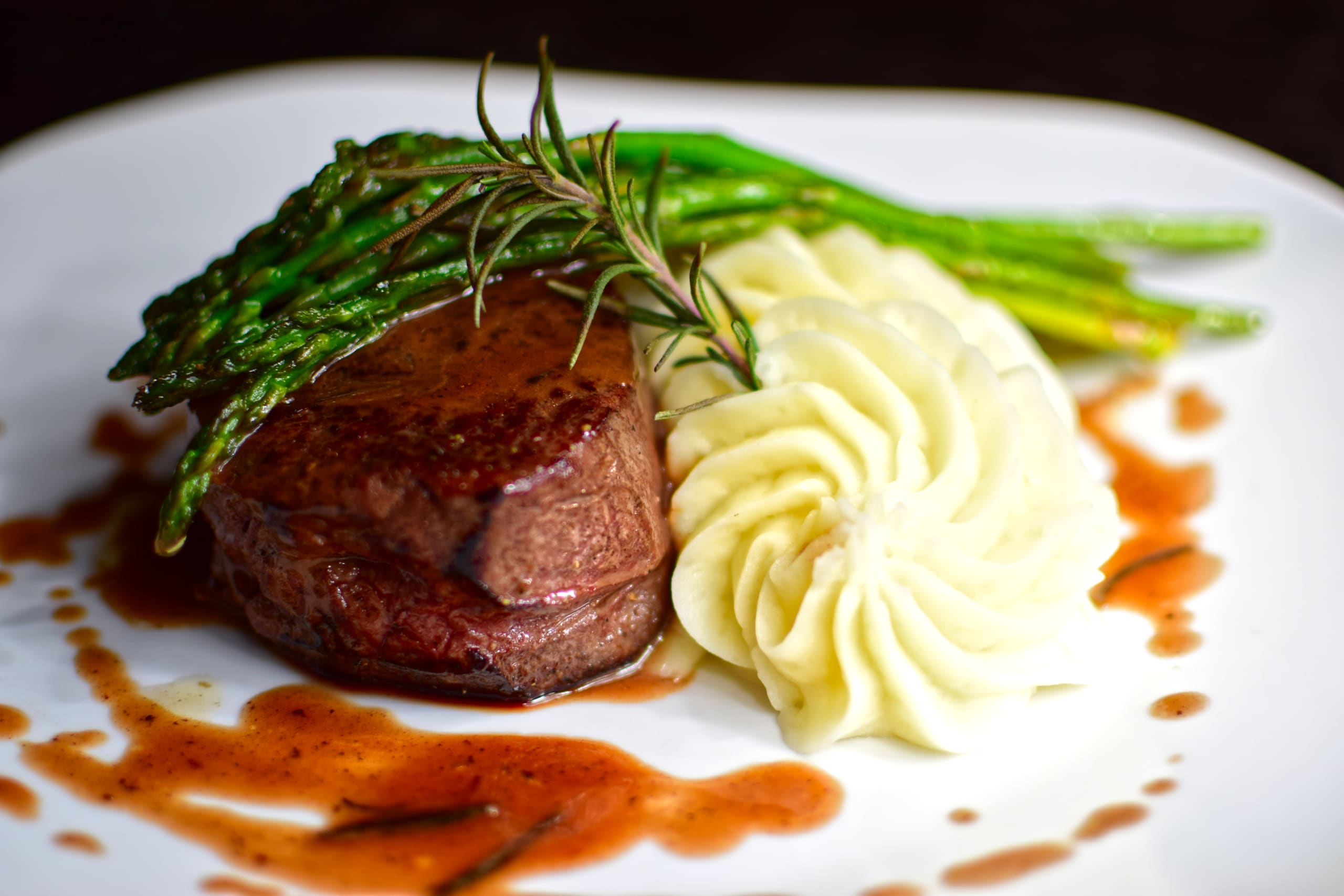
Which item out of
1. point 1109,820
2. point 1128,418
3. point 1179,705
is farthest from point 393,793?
point 1128,418

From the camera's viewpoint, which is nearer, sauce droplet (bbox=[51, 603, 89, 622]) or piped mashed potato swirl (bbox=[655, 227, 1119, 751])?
piped mashed potato swirl (bbox=[655, 227, 1119, 751])

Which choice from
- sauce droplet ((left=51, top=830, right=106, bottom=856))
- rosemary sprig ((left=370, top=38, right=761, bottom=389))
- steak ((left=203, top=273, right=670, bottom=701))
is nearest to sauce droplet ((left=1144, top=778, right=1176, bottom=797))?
steak ((left=203, top=273, right=670, bottom=701))

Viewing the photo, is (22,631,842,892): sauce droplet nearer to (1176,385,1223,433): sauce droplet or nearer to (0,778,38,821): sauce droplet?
(0,778,38,821): sauce droplet

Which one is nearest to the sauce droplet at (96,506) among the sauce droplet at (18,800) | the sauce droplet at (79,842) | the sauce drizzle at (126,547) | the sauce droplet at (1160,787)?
the sauce drizzle at (126,547)

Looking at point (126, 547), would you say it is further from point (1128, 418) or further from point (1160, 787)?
point (1128, 418)

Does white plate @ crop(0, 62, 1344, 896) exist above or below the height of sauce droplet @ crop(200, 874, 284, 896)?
above

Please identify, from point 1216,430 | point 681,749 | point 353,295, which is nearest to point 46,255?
point 353,295
